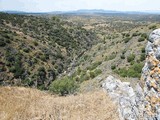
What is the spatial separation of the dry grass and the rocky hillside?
806 inches

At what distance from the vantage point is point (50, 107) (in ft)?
38.5

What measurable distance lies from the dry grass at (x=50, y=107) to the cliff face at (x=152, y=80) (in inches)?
78.9

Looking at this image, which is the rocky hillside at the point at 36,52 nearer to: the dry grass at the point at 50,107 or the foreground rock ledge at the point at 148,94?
the dry grass at the point at 50,107

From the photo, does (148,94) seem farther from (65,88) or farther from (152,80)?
(65,88)

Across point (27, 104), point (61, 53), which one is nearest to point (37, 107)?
point (27, 104)

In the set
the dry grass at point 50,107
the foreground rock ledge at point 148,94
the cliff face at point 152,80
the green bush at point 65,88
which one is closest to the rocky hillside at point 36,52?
the green bush at point 65,88

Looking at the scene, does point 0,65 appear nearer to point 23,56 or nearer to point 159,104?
point 23,56

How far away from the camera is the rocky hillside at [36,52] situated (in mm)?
52500

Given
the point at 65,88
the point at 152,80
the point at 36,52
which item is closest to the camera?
the point at 152,80

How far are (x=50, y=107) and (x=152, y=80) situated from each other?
15.2 feet

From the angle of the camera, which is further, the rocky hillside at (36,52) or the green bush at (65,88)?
the rocky hillside at (36,52)

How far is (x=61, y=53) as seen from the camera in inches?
3076

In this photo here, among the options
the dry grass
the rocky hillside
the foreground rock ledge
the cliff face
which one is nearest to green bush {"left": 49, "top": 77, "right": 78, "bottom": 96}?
the rocky hillside

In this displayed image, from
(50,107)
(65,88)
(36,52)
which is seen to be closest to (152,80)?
(50,107)
